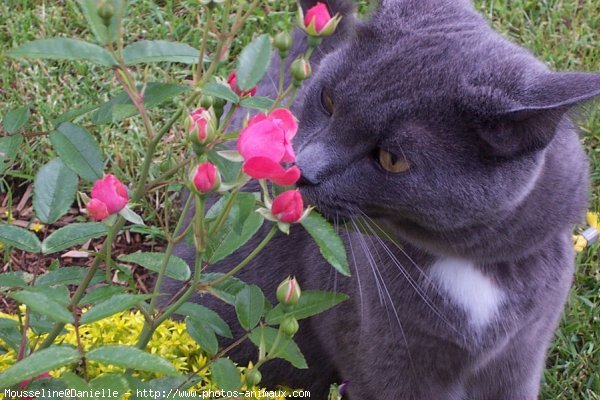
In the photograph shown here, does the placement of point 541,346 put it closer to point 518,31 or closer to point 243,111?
point 243,111

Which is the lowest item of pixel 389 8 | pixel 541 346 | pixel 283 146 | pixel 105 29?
pixel 541 346

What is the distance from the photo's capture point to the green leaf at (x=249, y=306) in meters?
1.16

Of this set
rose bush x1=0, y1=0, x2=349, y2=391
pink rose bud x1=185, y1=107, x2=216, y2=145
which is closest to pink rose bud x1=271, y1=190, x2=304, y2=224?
rose bush x1=0, y1=0, x2=349, y2=391

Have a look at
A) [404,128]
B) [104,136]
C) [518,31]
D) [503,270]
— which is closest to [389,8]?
[404,128]

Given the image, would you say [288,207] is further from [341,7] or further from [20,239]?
[341,7]

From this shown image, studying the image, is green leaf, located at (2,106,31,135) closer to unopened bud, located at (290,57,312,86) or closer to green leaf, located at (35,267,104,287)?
green leaf, located at (35,267,104,287)

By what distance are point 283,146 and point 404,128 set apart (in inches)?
19.2

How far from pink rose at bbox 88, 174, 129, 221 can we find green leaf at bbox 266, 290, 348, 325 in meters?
0.30

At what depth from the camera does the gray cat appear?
1292mm

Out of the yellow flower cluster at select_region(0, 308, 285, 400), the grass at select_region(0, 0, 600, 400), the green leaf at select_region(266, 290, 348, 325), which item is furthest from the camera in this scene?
the grass at select_region(0, 0, 600, 400)

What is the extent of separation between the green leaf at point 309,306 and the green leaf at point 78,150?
0.32 m

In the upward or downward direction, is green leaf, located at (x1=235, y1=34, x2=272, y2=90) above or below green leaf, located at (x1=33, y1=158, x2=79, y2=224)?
above

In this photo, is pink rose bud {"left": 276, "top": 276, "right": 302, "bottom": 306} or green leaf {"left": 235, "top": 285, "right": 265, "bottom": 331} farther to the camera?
green leaf {"left": 235, "top": 285, "right": 265, "bottom": 331}

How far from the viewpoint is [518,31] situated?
285cm
